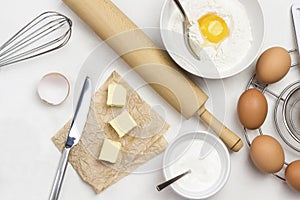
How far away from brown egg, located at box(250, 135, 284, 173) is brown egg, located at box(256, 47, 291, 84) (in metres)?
0.13

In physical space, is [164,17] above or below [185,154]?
above

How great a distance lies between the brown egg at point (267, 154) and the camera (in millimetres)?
1255

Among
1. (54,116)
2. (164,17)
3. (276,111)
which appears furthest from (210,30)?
(54,116)

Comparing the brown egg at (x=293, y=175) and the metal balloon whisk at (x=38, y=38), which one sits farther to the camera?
the metal balloon whisk at (x=38, y=38)

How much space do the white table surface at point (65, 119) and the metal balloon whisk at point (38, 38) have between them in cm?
1

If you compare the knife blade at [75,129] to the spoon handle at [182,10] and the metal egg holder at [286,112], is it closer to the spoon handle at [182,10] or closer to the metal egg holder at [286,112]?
the spoon handle at [182,10]

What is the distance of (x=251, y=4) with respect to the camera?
1327mm

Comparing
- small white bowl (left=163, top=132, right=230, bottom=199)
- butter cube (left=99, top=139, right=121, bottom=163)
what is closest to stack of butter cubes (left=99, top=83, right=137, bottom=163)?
butter cube (left=99, top=139, right=121, bottom=163)

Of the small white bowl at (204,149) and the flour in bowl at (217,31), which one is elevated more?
the flour in bowl at (217,31)

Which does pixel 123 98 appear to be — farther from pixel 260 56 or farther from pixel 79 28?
pixel 260 56

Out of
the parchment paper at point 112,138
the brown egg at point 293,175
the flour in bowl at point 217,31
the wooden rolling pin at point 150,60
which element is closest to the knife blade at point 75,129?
the parchment paper at point 112,138

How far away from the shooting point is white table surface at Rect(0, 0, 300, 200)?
4.35 ft

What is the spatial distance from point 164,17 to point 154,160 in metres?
0.31

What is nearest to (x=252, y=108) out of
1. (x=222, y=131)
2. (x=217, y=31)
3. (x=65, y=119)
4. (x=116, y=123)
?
(x=222, y=131)
